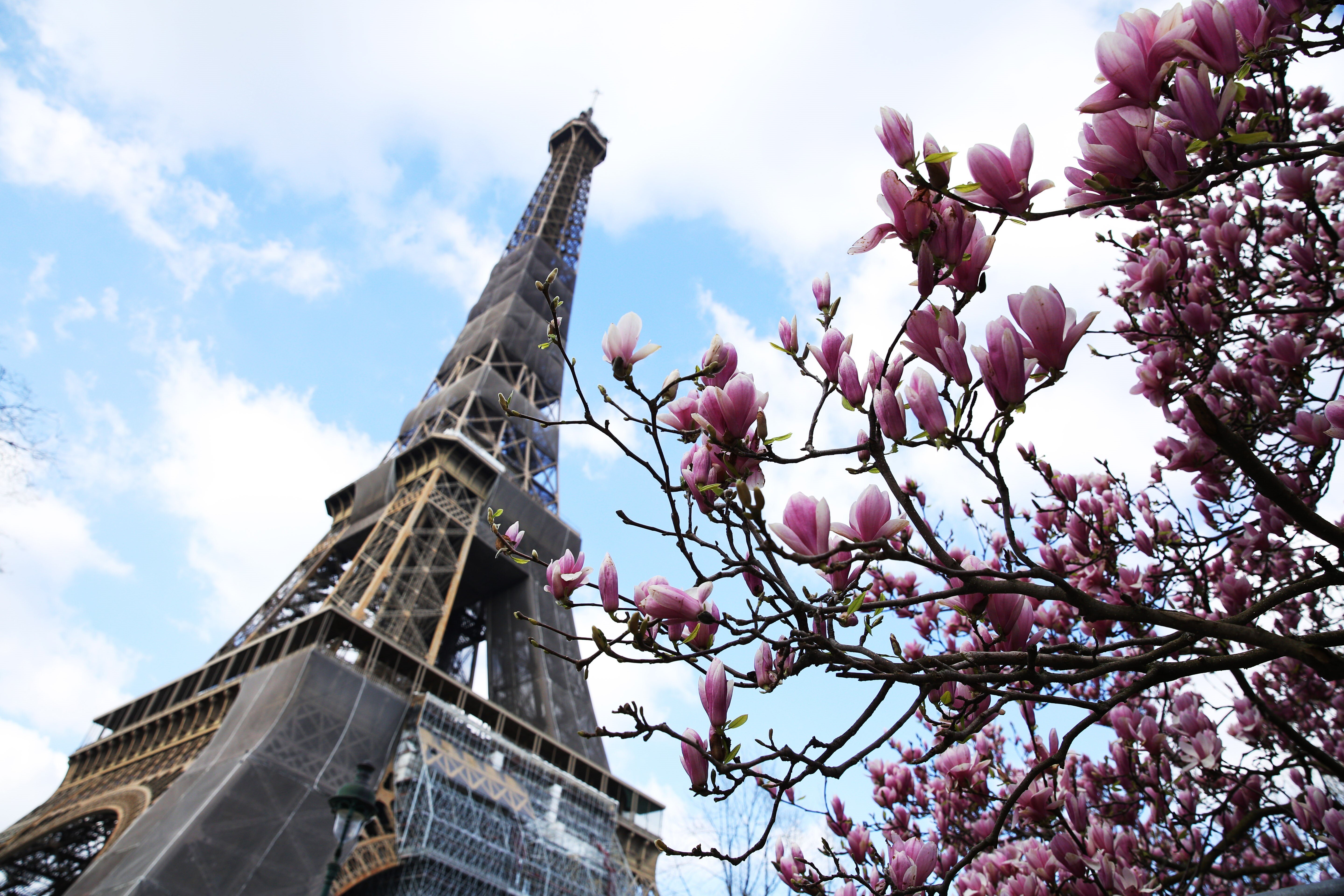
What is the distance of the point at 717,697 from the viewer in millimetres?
1664

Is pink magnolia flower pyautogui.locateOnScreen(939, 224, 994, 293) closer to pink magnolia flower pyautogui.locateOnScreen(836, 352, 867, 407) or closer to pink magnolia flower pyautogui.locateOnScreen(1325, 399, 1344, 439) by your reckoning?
pink magnolia flower pyautogui.locateOnScreen(836, 352, 867, 407)

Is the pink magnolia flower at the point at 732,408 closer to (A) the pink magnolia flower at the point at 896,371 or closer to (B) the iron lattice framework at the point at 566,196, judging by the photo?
(A) the pink magnolia flower at the point at 896,371

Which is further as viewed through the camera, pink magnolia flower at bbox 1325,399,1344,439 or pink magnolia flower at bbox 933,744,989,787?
pink magnolia flower at bbox 933,744,989,787

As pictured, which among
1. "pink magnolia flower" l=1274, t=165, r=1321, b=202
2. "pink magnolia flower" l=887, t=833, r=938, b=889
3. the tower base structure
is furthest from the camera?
the tower base structure

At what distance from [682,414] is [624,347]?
27cm

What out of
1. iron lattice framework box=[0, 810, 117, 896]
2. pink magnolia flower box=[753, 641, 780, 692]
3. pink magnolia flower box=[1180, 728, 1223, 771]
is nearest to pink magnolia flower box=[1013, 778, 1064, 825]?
pink magnolia flower box=[1180, 728, 1223, 771]

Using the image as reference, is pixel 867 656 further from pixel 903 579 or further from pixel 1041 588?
pixel 903 579

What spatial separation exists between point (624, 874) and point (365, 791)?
1370 centimetres

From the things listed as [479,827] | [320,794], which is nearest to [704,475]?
[320,794]

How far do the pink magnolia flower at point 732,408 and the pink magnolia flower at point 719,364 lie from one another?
8 centimetres

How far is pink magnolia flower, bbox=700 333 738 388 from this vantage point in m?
1.84

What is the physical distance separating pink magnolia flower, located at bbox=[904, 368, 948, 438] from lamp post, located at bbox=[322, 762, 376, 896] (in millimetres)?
6538

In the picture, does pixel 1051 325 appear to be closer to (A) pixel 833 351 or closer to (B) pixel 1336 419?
(A) pixel 833 351

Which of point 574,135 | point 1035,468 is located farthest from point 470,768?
point 574,135
